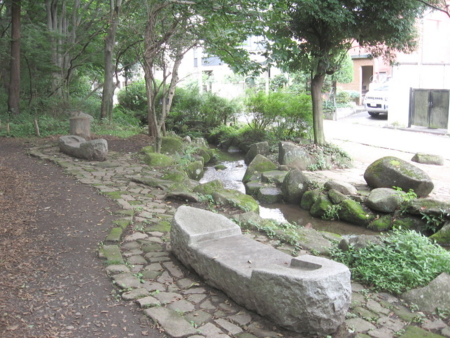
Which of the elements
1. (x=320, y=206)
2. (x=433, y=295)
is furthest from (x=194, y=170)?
(x=433, y=295)

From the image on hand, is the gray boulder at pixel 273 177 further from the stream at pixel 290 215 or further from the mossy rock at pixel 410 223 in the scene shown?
the mossy rock at pixel 410 223

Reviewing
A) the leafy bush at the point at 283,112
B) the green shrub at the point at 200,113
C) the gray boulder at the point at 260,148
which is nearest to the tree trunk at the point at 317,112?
the leafy bush at the point at 283,112

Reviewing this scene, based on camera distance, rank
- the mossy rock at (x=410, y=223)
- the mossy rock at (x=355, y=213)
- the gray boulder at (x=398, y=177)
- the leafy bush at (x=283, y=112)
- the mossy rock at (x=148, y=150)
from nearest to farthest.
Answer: the mossy rock at (x=410, y=223), the mossy rock at (x=355, y=213), the gray boulder at (x=398, y=177), the mossy rock at (x=148, y=150), the leafy bush at (x=283, y=112)

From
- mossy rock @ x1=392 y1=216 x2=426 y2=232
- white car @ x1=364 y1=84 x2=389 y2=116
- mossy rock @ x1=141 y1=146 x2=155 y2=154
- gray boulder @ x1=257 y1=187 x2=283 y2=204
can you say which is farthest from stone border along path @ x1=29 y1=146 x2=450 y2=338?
white car @ x1=364 y1=84 x2=389 y2=116

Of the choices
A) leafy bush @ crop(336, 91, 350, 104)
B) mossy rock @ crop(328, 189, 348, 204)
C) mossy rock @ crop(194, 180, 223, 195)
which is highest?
leafy bush @ crop(336, 91, 350, 104)

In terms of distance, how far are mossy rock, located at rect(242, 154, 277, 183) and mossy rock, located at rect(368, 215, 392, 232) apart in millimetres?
4084

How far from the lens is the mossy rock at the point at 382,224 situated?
8320 millimetres

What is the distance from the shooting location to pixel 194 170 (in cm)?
1111

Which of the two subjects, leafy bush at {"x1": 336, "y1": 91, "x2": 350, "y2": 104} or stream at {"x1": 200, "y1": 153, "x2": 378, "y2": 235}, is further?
leafy bush at {"x1": 336, "y1": 91, "x2": 350, "y2": 104}

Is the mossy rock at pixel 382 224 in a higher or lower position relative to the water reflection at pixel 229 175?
lower

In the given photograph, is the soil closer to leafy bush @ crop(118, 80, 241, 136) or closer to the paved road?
the paved road

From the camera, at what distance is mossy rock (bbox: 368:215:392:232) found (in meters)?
8.32

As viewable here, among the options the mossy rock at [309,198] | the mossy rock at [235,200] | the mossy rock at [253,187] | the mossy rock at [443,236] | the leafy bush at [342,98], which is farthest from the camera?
the leafy bush at [342,98]

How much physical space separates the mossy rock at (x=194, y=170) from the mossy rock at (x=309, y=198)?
290cm
